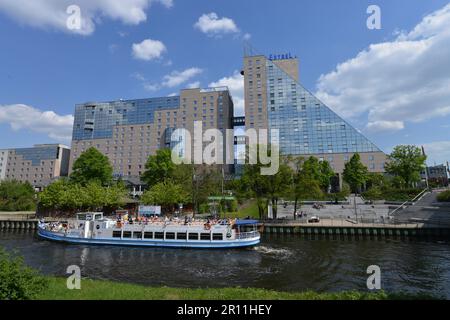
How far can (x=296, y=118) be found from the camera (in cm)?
12456

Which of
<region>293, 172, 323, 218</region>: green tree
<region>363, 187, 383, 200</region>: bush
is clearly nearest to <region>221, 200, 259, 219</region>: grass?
<region>293, 172, 323, 218</region>: green tree

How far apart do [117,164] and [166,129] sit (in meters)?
29.9

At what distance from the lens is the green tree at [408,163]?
8519 centimetres

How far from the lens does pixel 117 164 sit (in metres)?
138

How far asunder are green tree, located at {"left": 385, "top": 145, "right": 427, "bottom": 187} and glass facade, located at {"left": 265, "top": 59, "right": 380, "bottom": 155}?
27.4 meters

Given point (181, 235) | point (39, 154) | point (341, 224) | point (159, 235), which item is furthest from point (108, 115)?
point (341, 224)

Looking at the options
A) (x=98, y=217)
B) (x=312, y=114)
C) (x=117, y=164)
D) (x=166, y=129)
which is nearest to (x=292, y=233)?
(x=98, y=217)

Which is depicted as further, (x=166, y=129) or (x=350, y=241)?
(x=166, y=129)

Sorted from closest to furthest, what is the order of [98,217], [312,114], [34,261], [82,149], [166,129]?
[34,261] → [98,217] → [312,114] → [166,129] → [82,149]

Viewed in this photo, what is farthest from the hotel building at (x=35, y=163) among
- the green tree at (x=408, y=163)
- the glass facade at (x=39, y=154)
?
the green tree at (x=408, y=163)

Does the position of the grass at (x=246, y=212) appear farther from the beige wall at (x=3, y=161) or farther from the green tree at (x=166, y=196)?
the beige wall at (x=3, y=161)

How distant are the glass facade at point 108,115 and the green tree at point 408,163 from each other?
10009 centimetres
